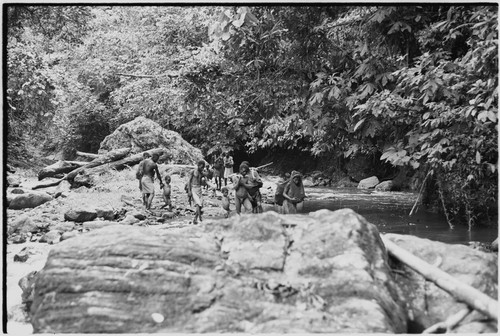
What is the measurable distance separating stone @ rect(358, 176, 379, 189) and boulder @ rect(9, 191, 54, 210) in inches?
535

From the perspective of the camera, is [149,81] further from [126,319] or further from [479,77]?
[126,319]

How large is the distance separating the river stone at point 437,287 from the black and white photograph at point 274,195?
1 cm

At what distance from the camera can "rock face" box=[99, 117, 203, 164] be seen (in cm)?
2028

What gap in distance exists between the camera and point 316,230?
4.43 metres

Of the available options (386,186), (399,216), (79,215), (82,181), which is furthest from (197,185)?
(386,186)

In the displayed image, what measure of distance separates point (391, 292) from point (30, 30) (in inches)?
435

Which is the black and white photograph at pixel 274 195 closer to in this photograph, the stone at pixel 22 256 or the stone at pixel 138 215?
the stone at pixel 138 215

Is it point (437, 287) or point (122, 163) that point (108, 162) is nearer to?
point (122, 163)

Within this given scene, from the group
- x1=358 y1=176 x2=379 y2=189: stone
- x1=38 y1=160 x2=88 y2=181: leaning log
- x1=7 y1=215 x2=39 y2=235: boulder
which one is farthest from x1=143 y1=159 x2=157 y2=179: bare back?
x1=358 y1=176 x2=379 y2=189: stone

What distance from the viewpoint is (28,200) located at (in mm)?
12820

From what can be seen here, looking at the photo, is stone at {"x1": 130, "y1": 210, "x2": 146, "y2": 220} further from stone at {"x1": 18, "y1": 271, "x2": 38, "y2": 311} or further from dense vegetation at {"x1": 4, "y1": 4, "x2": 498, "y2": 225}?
stone at {"x1": 18, "y1": 271, "x2": 38, "y2": 311}

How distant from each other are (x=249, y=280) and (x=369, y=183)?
17923mm

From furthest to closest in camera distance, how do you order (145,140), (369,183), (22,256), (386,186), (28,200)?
(369,183) → (145,140) → (386,186) → (28,200) → (22,256)

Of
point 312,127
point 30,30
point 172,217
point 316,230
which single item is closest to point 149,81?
point 30,30
